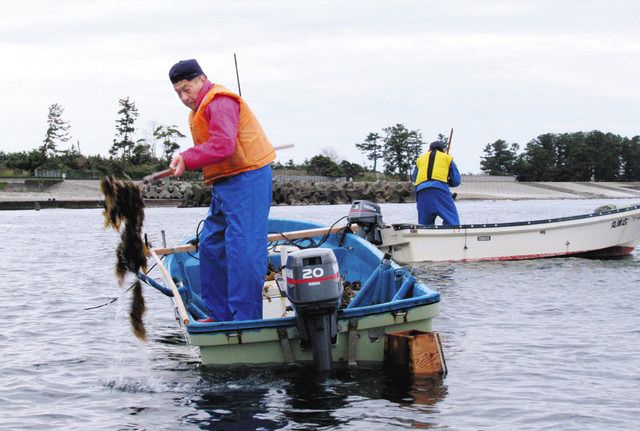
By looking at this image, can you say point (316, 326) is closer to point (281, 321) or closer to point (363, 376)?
point (281, 321)

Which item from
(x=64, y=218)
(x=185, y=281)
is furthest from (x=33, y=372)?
(x=64, y=218)

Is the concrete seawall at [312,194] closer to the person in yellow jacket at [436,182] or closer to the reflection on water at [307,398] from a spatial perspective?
the person in yellow jacket at [436,182]

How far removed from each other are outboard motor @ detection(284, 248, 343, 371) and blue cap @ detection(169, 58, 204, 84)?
1.82 meters

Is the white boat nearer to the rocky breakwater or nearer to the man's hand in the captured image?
the man's hand

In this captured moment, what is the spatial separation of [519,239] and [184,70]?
10212 mm

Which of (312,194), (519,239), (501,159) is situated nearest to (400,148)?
Result: (501,159)

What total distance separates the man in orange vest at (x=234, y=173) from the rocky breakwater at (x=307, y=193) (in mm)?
51381

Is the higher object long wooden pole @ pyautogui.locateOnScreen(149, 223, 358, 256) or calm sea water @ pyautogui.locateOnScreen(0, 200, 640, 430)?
long wooden pole @ pyautogui.locateOnScreen(149, 223, 358, 256)

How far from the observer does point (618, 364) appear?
28.0 feet

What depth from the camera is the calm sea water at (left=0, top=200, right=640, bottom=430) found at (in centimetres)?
694

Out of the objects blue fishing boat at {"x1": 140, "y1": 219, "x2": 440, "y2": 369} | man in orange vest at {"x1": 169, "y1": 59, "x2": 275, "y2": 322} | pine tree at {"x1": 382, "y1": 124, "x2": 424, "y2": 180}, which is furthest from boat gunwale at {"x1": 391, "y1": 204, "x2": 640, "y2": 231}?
pine tree at {"x1": 382, "y1": 124, "x2": 424, "y2": 180}

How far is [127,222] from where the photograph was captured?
8.23 m

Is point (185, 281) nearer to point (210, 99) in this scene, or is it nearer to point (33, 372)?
point (33, 372)

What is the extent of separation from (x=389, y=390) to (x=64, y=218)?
37.3 metres
